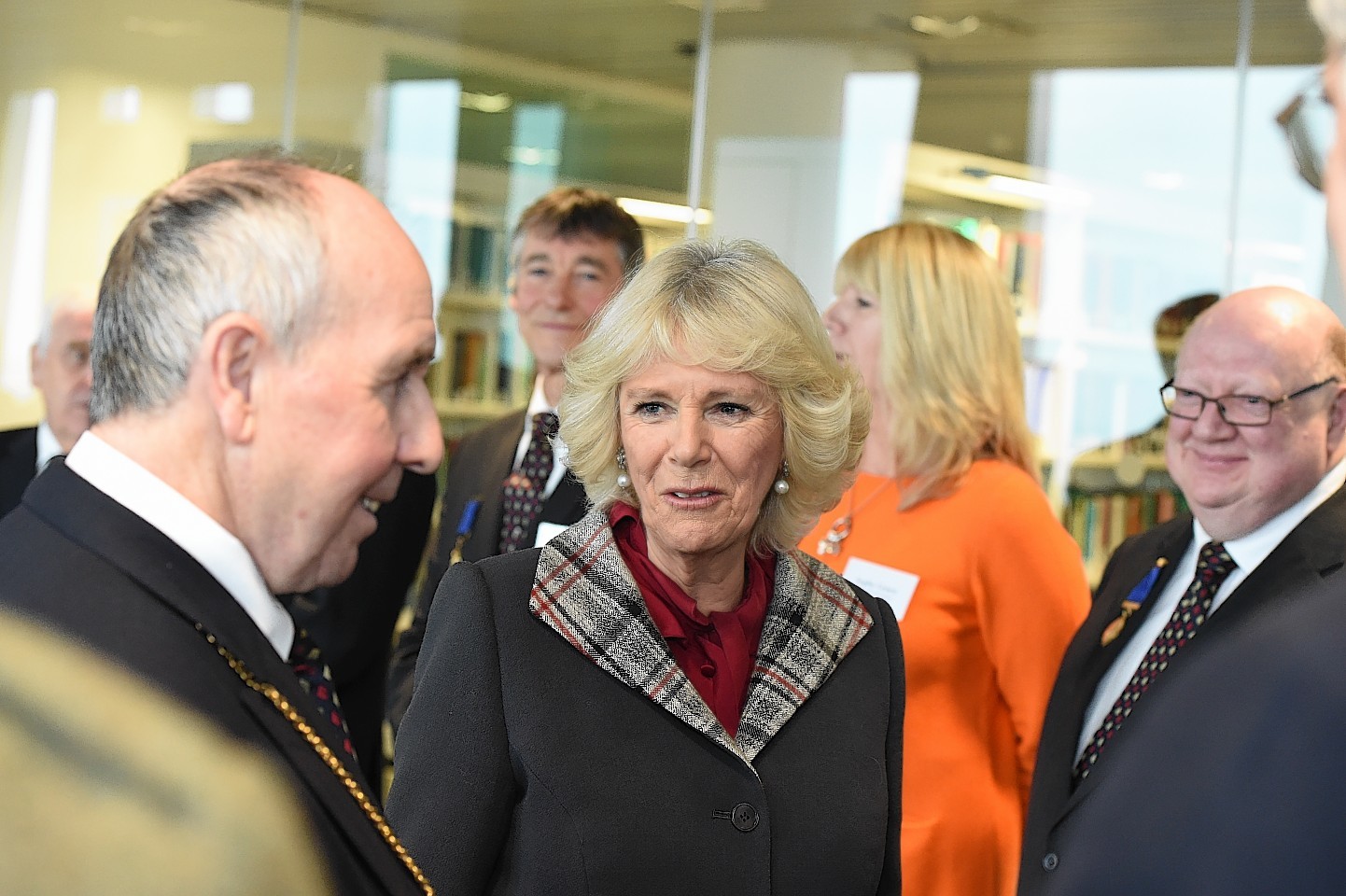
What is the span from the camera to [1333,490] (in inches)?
113

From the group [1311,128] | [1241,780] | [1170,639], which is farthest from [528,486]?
[1241,780]

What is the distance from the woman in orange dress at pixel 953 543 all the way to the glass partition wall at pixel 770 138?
8.99ft

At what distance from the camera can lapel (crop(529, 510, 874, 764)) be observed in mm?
2082

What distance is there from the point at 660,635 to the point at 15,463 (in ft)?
7.72

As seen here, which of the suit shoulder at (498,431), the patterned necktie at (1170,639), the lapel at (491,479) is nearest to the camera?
the patterned necktie at (1170,639)

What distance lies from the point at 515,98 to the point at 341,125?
0.88 metres

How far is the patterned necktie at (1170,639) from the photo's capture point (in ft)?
9.20

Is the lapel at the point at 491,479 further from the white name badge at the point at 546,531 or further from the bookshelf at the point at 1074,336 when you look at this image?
the bookshelf at the point at 1074,336

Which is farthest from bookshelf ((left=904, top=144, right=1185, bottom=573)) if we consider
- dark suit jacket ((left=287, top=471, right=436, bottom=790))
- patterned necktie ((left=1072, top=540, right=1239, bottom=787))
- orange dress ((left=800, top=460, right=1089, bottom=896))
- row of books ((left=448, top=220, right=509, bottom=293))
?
dark suit jacket ((left=287, top=471, right=436, bottom=790))

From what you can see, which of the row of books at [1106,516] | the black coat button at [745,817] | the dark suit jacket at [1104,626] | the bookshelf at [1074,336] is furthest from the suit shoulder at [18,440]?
the row of books at [1106,516]

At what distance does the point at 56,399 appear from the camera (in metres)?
3.75

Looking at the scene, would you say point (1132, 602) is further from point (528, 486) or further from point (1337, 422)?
point (528, 486)

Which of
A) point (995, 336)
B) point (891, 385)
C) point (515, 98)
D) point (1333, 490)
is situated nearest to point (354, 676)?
point (891, 385)

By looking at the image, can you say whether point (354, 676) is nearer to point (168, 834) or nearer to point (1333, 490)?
Result: point (1333, 490)
